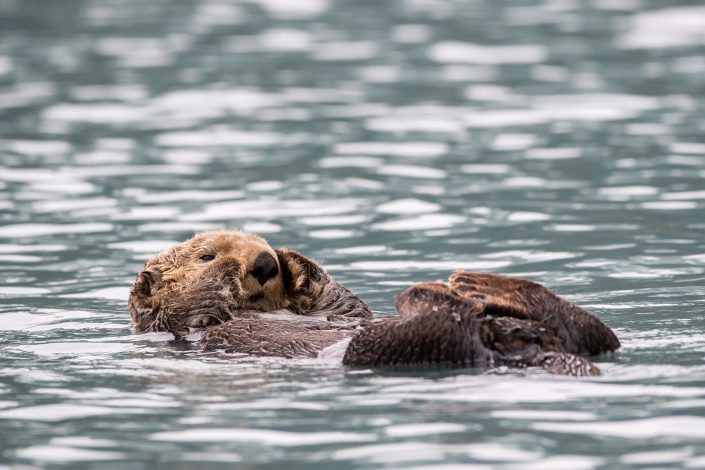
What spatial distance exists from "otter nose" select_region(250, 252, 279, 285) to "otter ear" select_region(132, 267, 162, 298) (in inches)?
22.0

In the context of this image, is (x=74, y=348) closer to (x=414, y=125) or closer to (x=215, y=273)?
(x=215, y=273)

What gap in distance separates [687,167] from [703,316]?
4.55 metres

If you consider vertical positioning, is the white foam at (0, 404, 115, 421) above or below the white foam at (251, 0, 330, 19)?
below

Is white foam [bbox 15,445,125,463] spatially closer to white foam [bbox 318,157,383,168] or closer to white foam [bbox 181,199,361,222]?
white foam [bbox 181,199,361,222]

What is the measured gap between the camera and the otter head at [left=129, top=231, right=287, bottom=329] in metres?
6.61

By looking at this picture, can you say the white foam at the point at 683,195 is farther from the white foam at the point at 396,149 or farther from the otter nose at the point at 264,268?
the otter nose at the point at 264,268

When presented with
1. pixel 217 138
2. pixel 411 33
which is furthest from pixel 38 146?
pixel 411 33

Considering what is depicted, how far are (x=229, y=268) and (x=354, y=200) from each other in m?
3.88

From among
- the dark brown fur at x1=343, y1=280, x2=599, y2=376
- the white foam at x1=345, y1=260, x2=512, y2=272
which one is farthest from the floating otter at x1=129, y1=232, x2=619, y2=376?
the white foam at x1=345, y1=260, x2=512, y2=272

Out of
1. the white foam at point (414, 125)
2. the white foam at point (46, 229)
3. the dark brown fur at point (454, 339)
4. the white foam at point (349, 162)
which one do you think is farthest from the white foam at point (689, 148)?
the dark brown fur at point (454, 339)

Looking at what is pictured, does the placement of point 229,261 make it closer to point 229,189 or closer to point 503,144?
point 229,189

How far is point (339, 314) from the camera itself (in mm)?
6680

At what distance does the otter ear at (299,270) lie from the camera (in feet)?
22.2

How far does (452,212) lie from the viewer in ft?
32.8
